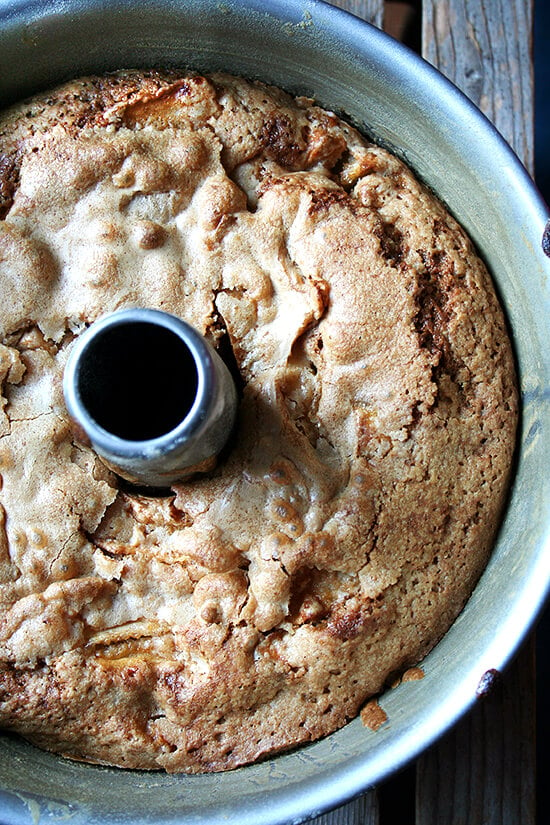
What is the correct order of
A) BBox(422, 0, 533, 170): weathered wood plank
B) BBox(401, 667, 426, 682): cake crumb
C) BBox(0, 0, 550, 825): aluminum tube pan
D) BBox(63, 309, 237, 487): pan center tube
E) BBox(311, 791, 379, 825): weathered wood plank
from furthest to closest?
BBox(422, 0, 533, 170): weathered wood plank < BBox(311, 791, 379, 825): weathered wood plank < BBox(401, 667, 426, 682): cake crumb < BBox(0, 0, 550, 825): aluminum tube pan < BBox(63, 309, 237, 487): pan center tube

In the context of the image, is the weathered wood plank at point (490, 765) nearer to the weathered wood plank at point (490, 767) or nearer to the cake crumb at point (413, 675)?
the weathered wood plank at point (490, 767)

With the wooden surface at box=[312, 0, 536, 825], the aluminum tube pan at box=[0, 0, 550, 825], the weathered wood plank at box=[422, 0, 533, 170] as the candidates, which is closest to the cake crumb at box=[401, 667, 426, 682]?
the aluminum tube pan at box=[0, 0, 550, 825]

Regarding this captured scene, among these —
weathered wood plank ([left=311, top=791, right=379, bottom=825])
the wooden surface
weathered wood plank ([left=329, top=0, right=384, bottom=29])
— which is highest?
weathered wood plank ([left=329, top=0, right=384, bottom=29])

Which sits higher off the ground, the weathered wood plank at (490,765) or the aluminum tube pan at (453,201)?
the aluminum tube pan at (453,201)

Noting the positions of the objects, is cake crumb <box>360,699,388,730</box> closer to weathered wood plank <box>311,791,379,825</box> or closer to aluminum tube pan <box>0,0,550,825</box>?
aluminum tube pan <box>0,0,550,825</box>

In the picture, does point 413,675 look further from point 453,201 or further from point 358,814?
point 453,201

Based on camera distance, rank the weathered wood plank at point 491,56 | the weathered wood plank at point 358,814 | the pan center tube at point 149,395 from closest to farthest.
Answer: the pan center tube at point 149,395 → the weathered wood plank at point 358,814 → the weathered wood plank at point 491,56

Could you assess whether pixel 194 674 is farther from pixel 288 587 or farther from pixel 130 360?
pixel 130 360

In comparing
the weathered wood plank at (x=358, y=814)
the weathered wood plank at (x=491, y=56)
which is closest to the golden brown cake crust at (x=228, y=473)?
the weathered wood plank at (x=358, y=814)
